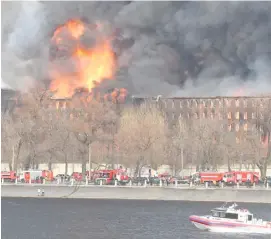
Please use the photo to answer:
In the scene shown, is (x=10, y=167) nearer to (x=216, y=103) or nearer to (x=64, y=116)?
(x=64, y=116)

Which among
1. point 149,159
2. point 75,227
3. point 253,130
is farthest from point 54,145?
point 75,227

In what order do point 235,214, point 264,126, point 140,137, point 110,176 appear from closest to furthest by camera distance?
point 235,214, point 110,176, point 140,137, point 264,126

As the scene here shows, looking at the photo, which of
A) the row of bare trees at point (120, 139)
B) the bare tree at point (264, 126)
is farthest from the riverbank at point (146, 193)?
the bare tree at point (264, 126)

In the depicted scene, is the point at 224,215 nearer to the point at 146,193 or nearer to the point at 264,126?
the point at 146,193

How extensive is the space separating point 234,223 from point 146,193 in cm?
3768

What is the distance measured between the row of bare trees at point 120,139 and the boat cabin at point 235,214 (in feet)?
174

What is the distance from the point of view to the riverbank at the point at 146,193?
10419 cm

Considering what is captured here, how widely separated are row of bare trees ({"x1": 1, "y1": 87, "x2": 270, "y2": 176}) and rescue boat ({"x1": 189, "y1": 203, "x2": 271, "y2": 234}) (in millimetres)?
53914

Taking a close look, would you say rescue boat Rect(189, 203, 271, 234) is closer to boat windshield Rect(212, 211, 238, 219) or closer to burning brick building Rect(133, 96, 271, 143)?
boat windshield Rect(212, 211, 238, 219)

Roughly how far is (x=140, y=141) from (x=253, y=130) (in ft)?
77.7

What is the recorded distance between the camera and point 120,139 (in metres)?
133

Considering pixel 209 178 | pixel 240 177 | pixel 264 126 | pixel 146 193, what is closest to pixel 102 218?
pixel 146 193

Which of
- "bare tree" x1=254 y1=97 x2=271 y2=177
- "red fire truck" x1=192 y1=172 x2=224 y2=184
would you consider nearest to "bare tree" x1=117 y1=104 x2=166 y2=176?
"red fire truck" x1=192 y1=172 x2=224 y2=184

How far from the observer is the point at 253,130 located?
137 m
